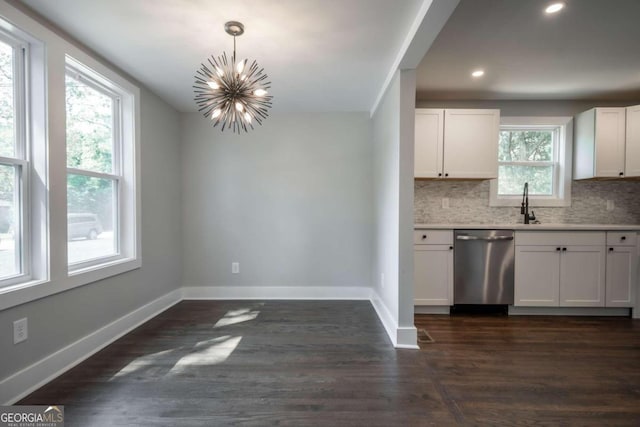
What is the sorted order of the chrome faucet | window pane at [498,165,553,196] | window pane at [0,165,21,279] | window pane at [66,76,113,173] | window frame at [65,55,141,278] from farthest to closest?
window pane at [498,165,553,196] < the chrome faucet < window frame at [65,55,141,278] < window pane at [66,76,113,173] < window pane at [0,165,21,279]

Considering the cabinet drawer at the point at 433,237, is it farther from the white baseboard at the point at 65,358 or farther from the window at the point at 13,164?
the window at the point at 13,164

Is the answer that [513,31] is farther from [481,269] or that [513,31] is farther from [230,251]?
[230,251]

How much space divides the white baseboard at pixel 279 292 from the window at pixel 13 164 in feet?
6.11

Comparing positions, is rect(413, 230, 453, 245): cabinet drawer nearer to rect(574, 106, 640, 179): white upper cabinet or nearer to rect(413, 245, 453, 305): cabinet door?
rect(413, 245, 453, 305): cabinet door

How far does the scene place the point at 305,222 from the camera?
3467 millimetres

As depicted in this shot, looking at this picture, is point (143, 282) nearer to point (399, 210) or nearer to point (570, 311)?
point (399, 210)

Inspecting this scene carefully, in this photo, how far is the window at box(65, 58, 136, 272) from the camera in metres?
2.10

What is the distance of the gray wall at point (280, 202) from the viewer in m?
3.45

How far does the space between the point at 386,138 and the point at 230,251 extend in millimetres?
2283

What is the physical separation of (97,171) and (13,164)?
0.66 meters

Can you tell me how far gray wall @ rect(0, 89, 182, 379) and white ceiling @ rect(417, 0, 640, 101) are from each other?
9.19 feet

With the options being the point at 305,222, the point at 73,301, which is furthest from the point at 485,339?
the point at 73,301

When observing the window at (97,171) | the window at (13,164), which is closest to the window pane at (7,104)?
the window at (13,164)

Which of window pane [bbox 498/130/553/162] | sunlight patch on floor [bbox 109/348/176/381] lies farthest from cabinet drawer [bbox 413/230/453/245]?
sunlight patch on floor [bbox 109/348/176/381]
